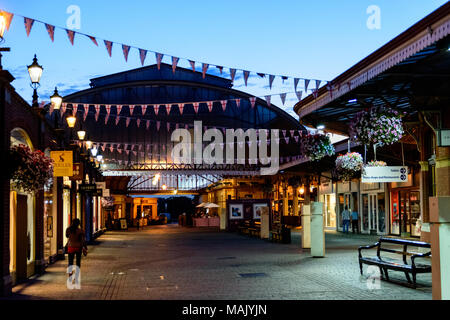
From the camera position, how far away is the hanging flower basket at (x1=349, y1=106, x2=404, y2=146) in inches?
459

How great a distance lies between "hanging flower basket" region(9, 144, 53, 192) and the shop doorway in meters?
21.3

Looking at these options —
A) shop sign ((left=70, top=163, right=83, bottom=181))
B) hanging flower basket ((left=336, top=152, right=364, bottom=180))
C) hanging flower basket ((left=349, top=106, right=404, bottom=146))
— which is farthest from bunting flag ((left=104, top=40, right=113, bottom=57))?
shop sign ((left=70, top=163, right=83, bottom=181))

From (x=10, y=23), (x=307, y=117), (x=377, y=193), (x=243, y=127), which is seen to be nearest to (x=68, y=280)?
(x=10, y=23)

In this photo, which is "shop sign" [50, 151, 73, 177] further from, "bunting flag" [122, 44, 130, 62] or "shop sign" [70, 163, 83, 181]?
"shop sign" [70, 163, 83, 181]

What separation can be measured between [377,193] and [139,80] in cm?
3171

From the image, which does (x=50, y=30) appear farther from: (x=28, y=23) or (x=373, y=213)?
(x=373, y=213)

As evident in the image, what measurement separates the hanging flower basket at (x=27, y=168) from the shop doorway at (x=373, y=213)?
2129cm

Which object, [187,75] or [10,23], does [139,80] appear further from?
[10,23]

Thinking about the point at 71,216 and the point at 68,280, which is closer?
the point at 68,280

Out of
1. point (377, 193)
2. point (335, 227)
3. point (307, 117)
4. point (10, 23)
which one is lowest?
point (335, 227)

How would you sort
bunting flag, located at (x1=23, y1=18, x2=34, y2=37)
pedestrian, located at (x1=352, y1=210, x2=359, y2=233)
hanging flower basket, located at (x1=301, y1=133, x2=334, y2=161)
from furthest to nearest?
1. pedestrian, located at (x1=352, y1=210, x2=359, y2=233)
2. hanging flower basket, located at (x1=301, y1=133, x2=334, y2=161)
3. bunting flag, located at (x1=23, y1=18, x2=34, y2=37)

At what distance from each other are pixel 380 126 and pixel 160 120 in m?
41.1

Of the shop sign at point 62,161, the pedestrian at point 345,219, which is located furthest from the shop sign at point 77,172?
the pedestrian at point 345,219
